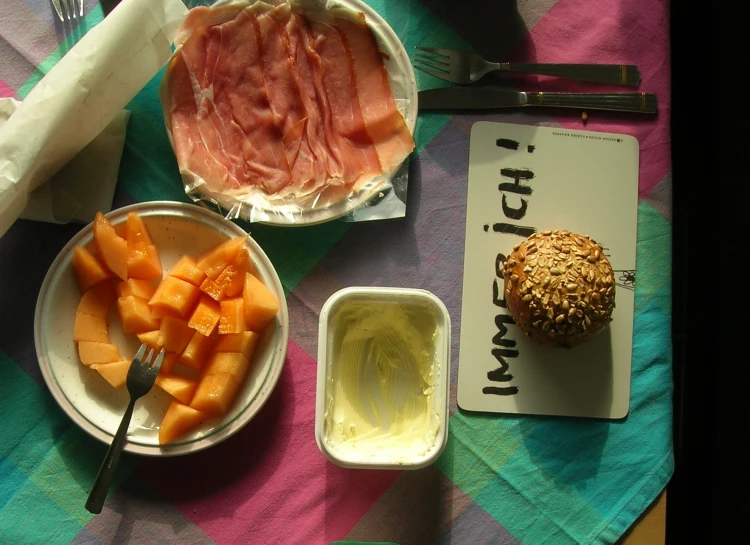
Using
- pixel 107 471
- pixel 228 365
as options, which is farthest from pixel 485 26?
pixel 107 471

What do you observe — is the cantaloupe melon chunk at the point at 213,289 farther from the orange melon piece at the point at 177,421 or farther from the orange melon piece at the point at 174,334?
the orange melon piece at the point at 177,421

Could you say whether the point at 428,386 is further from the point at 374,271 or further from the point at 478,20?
the point at 478,20

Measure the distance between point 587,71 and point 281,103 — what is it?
1.72 feet

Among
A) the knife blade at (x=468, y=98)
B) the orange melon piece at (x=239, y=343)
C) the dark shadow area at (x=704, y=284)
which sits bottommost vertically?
the dark shadow area at (x=704, y=284)

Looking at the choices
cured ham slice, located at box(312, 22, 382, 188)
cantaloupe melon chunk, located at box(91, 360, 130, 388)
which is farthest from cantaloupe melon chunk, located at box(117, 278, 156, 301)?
cured ham slice, located at box(312, 22, 382, 188)

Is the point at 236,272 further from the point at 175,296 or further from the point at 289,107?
the point at 289,107

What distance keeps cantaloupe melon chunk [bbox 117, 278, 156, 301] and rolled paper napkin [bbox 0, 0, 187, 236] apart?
0.62ft

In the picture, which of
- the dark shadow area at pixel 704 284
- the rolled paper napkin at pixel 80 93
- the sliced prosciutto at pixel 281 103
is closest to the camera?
the rolled paper napkin at pixel 80 93

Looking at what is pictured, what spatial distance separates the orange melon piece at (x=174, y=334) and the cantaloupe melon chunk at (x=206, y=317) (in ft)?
0.06

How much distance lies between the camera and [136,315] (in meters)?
1.03

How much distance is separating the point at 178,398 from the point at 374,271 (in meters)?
0.37

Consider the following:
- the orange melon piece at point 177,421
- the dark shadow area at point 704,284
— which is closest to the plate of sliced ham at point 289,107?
the orange melon piece at point 177,421

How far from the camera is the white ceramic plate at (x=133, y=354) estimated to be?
1.02 m

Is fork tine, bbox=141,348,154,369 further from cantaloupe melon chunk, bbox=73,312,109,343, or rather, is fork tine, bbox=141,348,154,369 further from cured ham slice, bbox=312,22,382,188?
cured ham slice, bbox=312,22,382,188
